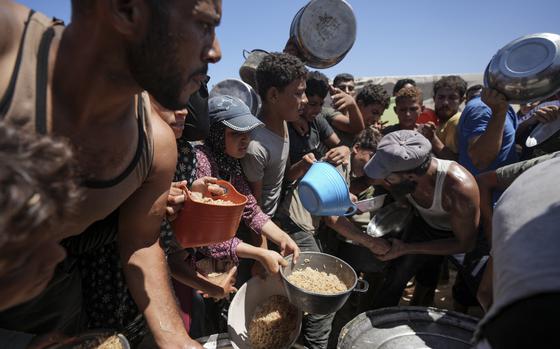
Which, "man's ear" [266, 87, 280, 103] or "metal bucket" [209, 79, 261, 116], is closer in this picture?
"man's ear" [266, 87, 280, 103]

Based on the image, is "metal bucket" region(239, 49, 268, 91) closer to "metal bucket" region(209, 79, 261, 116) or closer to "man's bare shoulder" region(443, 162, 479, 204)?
"metal bucket" region(209, 79, 261, 116)

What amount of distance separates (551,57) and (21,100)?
3.48m

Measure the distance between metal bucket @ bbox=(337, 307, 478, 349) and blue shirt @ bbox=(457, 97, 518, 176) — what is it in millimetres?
2089

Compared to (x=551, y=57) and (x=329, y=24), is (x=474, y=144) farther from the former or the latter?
(x=329, y=24)

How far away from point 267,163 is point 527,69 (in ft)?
7.54

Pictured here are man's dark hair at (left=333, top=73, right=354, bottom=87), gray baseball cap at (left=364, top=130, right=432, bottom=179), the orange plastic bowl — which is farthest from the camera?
man's dark hair at (left=333, top=73, right=354, bottom=87)

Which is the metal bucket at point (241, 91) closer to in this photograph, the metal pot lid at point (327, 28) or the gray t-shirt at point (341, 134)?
the metal pot lid at point (327, 28)

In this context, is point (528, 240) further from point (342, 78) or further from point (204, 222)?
point (342, 78)

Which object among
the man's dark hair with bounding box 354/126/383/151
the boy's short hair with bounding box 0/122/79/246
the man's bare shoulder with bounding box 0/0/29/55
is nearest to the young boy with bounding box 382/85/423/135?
the man's dark hair with bounding box 354/126/383/151

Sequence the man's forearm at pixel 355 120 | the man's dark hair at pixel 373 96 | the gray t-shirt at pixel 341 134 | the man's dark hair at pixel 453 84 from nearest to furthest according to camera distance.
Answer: the man's forearm at pixel 355 120 → the gray t-shirt at pixel 341 134 → the man's dark hair at pixel 373 96 → the man's dark hair at pixel 453 84

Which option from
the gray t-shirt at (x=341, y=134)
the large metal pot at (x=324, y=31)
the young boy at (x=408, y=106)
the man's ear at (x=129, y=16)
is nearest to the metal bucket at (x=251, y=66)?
the large metal pot at (x=324, y=31)

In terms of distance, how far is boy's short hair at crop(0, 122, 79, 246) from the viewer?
0.67 metres

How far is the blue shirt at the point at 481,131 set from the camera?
11.2 feet

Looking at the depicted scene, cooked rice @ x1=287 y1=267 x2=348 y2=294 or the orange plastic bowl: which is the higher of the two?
the orange plastic bowl
